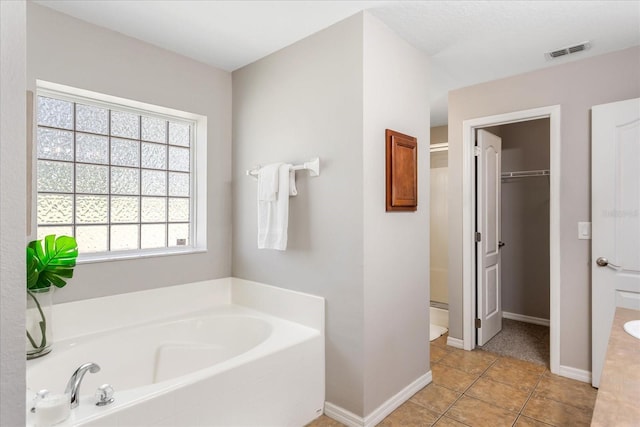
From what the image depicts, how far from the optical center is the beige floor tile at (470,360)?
291cm

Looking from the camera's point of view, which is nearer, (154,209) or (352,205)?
(352,205)

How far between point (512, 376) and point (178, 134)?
10.4 feet

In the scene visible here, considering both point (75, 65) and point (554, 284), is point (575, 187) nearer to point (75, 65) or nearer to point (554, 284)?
point (554, 284)

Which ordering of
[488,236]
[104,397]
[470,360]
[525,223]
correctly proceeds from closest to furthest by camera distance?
[104,397], [470,360], [488,236], [525,223]

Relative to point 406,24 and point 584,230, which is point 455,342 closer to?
point 584,230

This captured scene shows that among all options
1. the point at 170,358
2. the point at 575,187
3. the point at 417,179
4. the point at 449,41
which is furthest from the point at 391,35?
the point at 170,358

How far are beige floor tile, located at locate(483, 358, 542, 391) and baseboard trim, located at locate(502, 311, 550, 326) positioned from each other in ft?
4.41

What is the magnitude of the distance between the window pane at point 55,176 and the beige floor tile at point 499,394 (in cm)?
295

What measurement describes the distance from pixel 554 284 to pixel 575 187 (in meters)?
0.75

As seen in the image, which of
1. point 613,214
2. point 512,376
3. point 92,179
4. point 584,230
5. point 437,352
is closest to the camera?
point 92,179

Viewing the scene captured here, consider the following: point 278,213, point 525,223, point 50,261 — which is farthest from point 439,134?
point 50,261

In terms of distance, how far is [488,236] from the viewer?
349 cm

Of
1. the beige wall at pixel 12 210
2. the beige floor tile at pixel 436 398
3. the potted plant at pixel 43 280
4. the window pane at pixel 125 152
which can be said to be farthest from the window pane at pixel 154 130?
the beige floor tile at pixel 436 398

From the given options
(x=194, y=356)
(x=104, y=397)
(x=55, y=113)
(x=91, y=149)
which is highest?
(x=55, y=113)
